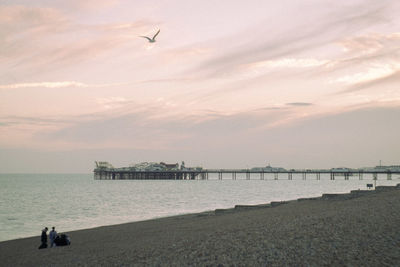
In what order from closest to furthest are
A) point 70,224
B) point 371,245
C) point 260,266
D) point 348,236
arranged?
point 260,266 < point 371,245 < point 348,236 < point 70,224

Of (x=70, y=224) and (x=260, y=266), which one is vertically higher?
(x=260, y=266)

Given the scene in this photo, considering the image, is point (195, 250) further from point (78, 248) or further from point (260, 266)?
point (78, 248)

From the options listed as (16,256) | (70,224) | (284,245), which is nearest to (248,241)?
(284,245)

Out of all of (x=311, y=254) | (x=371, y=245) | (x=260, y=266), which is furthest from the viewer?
(x=371, y=245)

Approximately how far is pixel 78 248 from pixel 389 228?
12.7 m

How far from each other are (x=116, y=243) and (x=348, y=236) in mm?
10762

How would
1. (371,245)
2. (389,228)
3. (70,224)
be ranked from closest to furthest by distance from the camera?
(371,245)
(389,228)
(70,224)

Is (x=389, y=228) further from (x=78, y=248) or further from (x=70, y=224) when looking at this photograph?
(x=70, y=224)

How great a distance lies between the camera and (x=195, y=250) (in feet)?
40.2

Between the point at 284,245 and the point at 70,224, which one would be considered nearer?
the point at 284,245

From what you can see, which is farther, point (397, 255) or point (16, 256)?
point (16, 256)

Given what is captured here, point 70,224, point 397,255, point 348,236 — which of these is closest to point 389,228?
point 348,236

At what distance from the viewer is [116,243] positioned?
18938 mm

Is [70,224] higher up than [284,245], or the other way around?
[284,245]
